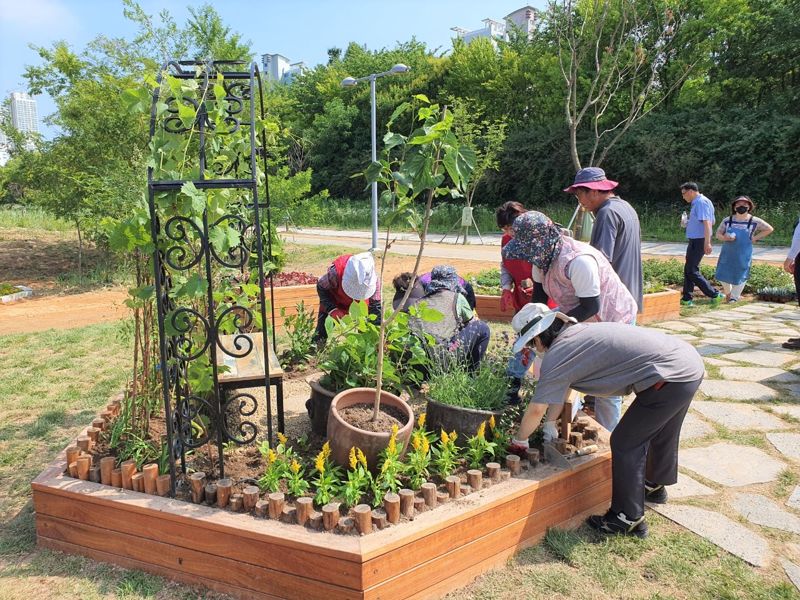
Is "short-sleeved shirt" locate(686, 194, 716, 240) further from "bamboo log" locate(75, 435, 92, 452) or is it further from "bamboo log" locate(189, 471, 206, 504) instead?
"bamboo log" locate(75, 435, 92, 452)

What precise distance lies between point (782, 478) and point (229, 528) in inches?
118

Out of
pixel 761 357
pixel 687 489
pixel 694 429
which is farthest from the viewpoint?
pixel 761 357

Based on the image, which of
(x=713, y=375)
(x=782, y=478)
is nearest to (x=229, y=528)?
(x=782, y=478)

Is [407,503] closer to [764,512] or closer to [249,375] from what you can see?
[249,375]

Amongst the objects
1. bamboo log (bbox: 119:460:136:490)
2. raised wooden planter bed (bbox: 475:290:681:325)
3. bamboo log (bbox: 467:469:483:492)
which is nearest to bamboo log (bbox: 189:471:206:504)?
bamboo log (bbox: 119:460:136:490)

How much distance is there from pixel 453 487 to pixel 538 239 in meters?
1.43

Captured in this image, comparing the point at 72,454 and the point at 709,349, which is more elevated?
the point at 72,454

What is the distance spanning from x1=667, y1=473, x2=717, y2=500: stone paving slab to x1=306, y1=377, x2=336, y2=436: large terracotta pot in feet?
6.22

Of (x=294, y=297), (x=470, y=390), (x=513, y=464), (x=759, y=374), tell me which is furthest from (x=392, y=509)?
(x=294, y=297)

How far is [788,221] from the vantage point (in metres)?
17.3

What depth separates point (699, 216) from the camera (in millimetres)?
7738

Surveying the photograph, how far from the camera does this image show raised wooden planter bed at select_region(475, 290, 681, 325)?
6945 millimetres

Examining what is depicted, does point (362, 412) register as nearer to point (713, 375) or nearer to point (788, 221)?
point (713, 375)

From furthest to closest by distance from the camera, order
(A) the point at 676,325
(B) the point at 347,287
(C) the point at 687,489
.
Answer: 1. (A) the point at 676,325
2. (B) the point at 347,287
3. (C) the point at 687,489
